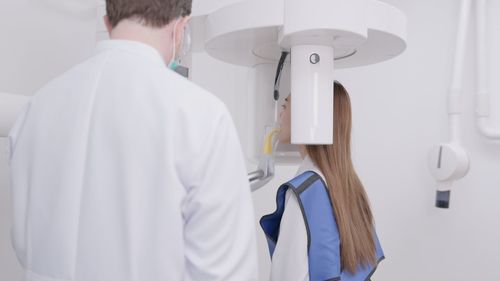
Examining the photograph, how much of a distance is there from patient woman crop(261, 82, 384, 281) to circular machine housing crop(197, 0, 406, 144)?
116mm

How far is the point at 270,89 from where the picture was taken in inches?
43.9

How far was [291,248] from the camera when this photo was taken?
0.96 m

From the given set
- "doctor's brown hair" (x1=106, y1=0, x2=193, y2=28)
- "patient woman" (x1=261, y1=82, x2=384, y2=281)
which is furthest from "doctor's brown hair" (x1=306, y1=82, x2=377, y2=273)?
"doctor's brown hair" (x1=106, y1=0, x2=193, y2=28)

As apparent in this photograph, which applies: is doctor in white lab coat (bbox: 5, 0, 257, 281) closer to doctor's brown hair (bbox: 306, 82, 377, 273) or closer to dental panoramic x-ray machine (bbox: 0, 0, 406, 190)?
dental panoramic x-ray machine (bbox: 0, 0, 406, 190)

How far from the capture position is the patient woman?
95cm

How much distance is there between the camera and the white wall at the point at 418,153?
1.42 metres

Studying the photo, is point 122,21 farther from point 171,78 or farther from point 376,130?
point 376,130

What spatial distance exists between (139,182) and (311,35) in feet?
1.44

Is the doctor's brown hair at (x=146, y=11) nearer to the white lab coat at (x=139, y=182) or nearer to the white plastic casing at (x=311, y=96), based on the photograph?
the white lab coat at (x=139, y=182)

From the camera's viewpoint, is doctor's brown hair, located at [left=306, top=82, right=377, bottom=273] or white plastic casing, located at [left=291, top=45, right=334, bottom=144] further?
doctor's brown hair, located at [left=306, top=82, right=377, bottom=273]

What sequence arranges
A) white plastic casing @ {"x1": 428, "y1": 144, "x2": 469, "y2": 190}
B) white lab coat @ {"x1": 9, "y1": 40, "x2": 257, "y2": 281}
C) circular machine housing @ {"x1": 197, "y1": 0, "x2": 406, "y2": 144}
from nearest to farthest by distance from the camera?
white lab coat @ {"x1": 9, "y1": 40, "x2": 257, "y2": 281} → circular machine housing @ {"x1": 197, "y1": 0, "x2": 406, "y2": 144} → white plastic casing @ {"x1": 428, "y1": 144, "x2": 469, "y2": 190}

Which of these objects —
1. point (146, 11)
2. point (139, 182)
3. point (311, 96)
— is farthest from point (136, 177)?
point (311, 96)

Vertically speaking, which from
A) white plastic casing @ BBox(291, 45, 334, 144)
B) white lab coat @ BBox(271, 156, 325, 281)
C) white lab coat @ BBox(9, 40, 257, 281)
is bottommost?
white lab coat @ BBox(271, 156, 325, 281)

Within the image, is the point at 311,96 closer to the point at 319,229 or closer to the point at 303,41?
the point at 303,41
